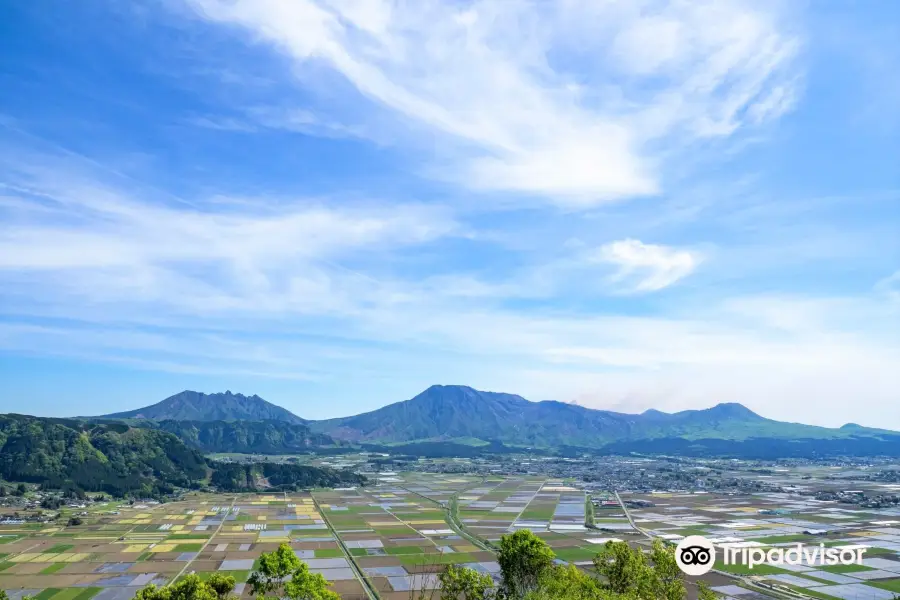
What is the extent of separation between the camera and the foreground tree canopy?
50375 millimetres

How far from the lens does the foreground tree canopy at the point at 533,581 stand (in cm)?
5038

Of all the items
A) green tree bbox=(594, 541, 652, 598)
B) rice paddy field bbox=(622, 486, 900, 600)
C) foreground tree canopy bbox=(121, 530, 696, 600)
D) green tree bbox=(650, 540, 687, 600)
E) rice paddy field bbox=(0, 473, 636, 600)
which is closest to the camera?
foreground tree canopy bbox=(121, 530, 696, 600)

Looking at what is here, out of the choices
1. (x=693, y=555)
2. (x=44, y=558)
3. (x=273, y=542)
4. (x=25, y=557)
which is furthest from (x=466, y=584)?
(x=25, y=557)

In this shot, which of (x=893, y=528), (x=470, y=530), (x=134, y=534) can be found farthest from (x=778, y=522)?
(x=134, y=534)

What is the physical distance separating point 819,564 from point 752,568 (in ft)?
44.8

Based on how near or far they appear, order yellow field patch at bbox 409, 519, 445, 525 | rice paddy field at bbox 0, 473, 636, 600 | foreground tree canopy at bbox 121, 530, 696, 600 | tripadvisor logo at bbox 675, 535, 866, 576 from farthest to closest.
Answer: yellow field patch at bbox 409, 519, 445, 525 → tripadvisor logo at bbox 675, 535, 866, 576 → rice paddy field at bbox 0, 473, 636, 600 → foreground tree canopy at bbox 121, 530, 696, 600

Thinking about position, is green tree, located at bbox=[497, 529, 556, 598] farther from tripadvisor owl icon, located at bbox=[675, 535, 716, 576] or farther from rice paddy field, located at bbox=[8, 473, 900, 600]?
tripadvisor owl icon, located at bbox=[675, 535, 716, 576]

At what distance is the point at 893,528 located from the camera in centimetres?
13712

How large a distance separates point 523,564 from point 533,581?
1.90 metres

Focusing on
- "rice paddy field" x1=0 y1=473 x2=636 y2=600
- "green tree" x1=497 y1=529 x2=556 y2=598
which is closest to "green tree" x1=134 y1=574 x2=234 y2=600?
"rice paddy field" x1=0 y1=473 x2=636 y2=600

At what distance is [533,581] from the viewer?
197 ft

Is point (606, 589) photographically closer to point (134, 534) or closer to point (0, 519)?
point (134, 534)

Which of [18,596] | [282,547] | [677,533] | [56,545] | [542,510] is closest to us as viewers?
[282,547]

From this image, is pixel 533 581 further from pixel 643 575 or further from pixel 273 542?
pixel 273 542
